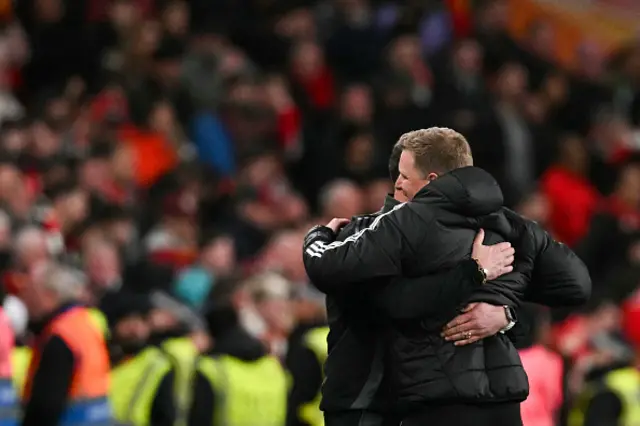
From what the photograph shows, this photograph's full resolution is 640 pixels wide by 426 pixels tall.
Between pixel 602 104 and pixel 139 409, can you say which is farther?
pixel 602 104

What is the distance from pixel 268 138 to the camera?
14.2 meters

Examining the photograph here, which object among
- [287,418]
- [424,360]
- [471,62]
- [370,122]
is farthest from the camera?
[471,62]

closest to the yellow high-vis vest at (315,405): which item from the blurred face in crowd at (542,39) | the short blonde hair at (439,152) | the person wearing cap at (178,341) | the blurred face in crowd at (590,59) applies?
the person wearing cap at (178,341)

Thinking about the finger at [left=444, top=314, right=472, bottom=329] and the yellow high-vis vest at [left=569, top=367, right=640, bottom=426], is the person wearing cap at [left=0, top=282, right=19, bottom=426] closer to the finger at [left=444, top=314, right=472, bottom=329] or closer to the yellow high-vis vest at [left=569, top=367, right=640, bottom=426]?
the finger at [left=444, top=314, right=472, bottom=329]

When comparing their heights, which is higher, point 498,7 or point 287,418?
point 498,7

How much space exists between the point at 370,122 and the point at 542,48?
13.6 ft

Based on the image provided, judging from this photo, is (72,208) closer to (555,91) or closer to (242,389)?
(242,389)

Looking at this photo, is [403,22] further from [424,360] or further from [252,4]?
[424,360]

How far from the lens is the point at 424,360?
17.6ft

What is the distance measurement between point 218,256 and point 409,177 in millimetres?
5872

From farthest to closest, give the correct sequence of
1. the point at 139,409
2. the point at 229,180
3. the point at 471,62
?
the point at 471,62 < the point at 229,180 < the point at 139,409

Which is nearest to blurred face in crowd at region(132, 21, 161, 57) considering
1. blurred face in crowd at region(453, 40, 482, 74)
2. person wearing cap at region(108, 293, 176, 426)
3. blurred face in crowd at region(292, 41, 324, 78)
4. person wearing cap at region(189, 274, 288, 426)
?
blurred face in crowd at region(292, 41, 324, 78)

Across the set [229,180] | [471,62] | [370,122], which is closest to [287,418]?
[229,180]

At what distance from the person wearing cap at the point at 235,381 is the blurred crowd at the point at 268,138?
43cm
